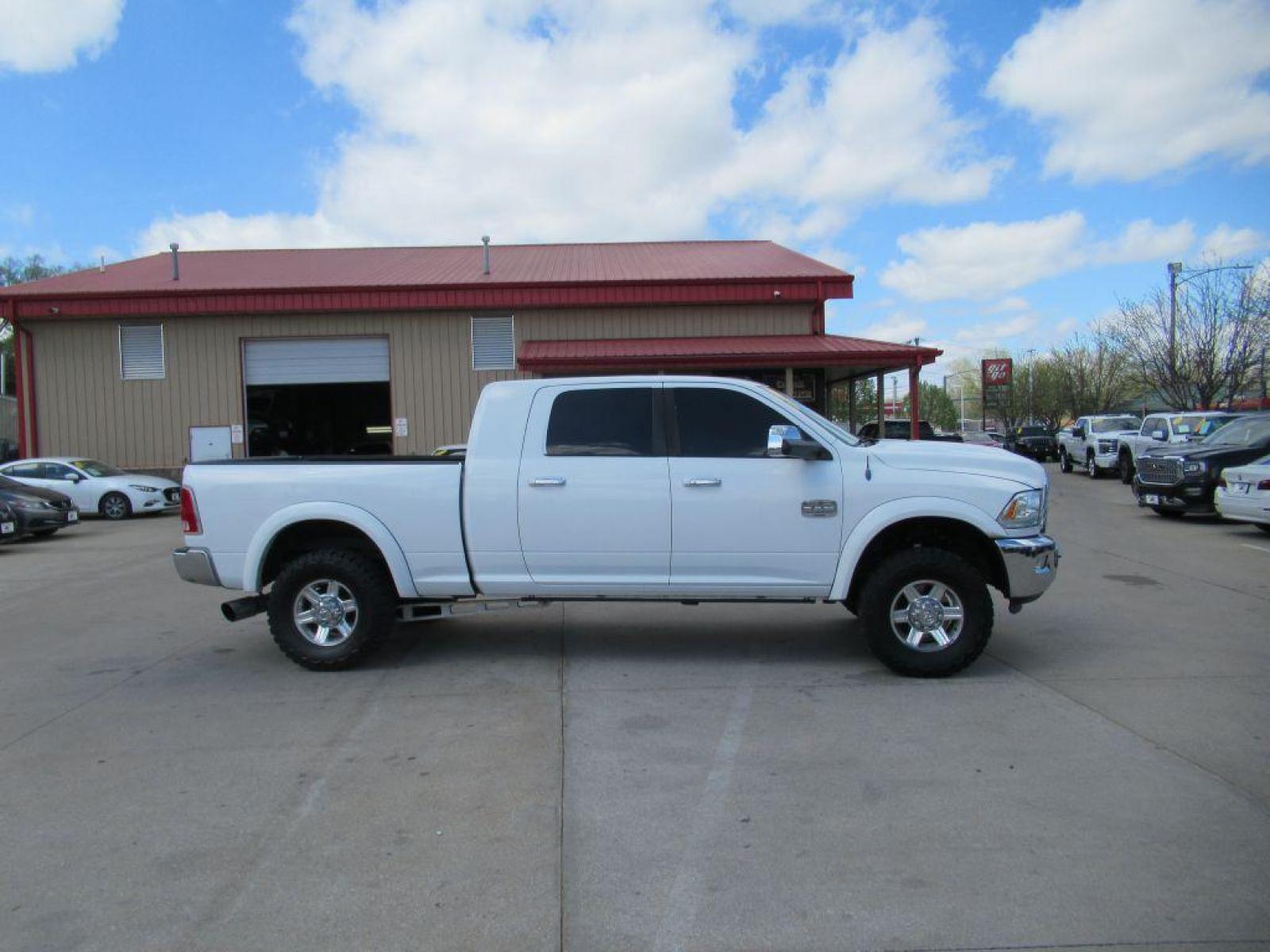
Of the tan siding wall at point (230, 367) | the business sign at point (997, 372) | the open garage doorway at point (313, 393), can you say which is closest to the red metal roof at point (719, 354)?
the tan siding wall at point (230, 367)

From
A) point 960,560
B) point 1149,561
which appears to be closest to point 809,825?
point 960,560

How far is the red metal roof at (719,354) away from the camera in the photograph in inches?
855

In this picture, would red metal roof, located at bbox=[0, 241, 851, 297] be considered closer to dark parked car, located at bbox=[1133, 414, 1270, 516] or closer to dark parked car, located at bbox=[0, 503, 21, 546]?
dark parked car, located at bbox=[1133, 414, 1270, 516]

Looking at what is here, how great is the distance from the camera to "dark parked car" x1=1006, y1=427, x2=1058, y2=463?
39000 mm

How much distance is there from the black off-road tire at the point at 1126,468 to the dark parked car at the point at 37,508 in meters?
22.9

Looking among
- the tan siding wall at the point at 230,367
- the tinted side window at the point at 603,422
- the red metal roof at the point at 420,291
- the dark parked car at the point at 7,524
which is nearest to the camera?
the tinted side window at the point at 603,422

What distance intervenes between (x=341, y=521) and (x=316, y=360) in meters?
19.7

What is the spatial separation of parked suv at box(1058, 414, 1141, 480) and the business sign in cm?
2885

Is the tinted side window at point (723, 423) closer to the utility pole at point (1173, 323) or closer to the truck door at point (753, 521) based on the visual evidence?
the truck door at point (753, 521)

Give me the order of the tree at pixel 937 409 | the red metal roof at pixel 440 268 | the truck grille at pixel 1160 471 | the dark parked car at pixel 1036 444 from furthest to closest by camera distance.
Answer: the tree at pixel 937 409 < the dark parked car at pixel 1036 444 < the red metal roof at pixel 440 268 < the truck grille at pixel 1160 471

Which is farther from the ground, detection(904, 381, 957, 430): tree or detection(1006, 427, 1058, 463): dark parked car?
detection(904, 381, 957, 430): tree

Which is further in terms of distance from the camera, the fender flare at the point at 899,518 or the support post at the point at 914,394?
the support post at the point at 914,394

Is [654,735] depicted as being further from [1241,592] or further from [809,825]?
[1241,592]

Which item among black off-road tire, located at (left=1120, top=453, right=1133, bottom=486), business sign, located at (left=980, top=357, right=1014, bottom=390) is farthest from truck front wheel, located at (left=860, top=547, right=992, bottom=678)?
business sign, located at (left=980, top=357, right=1014, bottom=390)
